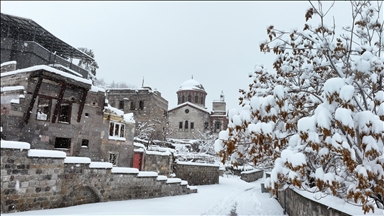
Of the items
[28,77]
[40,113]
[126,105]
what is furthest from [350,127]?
[126,105]

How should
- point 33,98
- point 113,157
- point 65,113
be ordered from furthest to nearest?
point 113,157
point 65,113
point 33,98

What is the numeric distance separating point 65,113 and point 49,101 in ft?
4.48

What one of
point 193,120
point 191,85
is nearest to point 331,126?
point 193,120

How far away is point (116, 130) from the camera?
53.3 feet

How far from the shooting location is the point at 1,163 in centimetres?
725

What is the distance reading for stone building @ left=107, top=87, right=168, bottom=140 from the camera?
32.2 m

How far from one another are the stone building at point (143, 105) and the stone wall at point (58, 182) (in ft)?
63.9

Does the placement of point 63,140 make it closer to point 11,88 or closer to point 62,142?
point 62,142

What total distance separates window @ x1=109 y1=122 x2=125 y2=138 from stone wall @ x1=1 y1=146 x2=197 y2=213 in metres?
4.61

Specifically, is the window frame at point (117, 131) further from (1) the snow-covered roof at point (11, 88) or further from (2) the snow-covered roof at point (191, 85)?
(2) the snow-covered roof at point (191, 85)

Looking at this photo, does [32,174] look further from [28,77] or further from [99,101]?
[99,101]

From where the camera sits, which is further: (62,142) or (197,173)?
(197,173)

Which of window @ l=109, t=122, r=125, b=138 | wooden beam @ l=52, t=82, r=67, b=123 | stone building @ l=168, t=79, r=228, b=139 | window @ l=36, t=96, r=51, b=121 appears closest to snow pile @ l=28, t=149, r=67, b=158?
window @ l=36, t=96, r=51, b=121

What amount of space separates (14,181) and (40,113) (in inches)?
178
